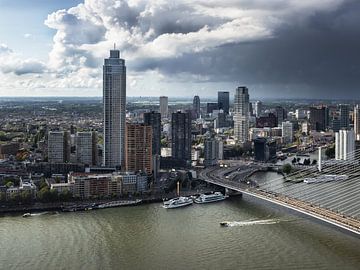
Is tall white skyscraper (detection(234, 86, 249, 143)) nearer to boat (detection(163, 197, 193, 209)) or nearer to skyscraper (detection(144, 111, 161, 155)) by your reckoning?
skyscraper (detection(144, 111, 161, 155))

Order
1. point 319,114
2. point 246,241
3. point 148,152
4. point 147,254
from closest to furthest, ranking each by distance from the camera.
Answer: point 147,254 → point 246,241 → point 148,152 → point 319,114

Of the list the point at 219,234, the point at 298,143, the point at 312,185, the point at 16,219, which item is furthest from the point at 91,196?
the point at 298,143

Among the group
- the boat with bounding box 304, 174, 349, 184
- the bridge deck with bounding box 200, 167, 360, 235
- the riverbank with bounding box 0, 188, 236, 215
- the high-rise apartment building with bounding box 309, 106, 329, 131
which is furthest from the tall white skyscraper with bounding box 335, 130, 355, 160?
the high-rise apartment building with bounding box 309, 106, 329, 131

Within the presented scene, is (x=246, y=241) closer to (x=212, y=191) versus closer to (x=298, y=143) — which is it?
(x=212, y=191)

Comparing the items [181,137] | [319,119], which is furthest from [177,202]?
[319,119]

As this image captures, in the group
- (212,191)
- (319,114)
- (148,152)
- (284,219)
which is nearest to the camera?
(284,219)

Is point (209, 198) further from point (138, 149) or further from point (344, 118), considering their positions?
point (344, 118)

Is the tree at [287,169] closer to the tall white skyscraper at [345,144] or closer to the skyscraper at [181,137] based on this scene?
the tall white skyscraper at [345,144]
